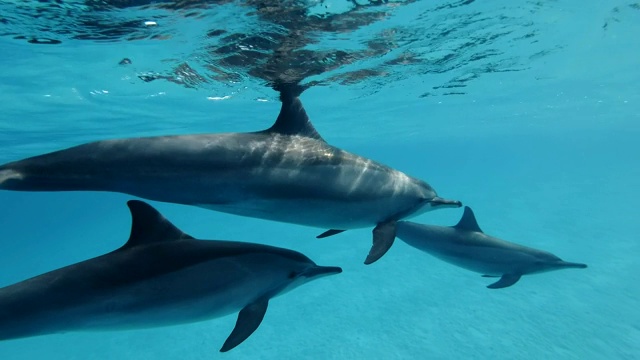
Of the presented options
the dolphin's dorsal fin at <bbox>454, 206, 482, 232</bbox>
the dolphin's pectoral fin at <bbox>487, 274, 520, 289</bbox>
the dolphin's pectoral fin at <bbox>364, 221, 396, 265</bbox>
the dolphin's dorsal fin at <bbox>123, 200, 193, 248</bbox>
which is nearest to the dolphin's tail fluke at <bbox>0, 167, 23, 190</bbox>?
the dolphin's dorsal fin at <bbox>123, 200, 193, 248</bbox>

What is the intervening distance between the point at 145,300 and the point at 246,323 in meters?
1.16

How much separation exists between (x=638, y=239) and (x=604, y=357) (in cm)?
1426

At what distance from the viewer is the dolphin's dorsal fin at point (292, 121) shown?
19.3 ft

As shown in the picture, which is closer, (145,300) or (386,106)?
(145,300)

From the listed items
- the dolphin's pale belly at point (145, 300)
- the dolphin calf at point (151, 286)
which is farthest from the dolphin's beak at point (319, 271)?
the dolphin's pale belly at point (145, 300)

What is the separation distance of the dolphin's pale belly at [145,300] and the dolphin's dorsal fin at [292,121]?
78.7 inches

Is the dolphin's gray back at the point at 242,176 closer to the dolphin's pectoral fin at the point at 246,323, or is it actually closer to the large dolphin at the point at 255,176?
the large dolphin at the point at 255,176

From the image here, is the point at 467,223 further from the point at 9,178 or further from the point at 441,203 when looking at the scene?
the point at 9,178

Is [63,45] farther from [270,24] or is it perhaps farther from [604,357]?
[604,357]

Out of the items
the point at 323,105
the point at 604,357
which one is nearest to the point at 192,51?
the point at 323,105

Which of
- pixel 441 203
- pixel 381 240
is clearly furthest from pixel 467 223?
pixel 381 240

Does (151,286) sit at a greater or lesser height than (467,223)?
greater

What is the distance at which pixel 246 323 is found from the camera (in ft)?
15.3

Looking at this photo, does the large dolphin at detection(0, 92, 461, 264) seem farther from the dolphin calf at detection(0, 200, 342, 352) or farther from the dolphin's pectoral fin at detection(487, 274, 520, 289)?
the dolphin's pectoral fin at detection(487, 274, 520, 289)
